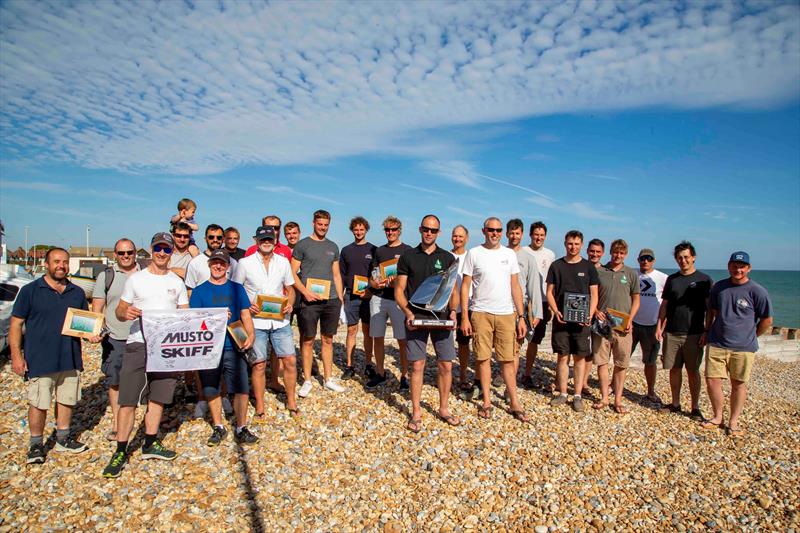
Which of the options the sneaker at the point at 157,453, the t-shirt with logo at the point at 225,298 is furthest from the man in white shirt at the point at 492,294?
the sneaker at the point at 157,453

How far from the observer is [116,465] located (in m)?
4.38

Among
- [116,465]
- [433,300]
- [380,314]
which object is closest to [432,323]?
[433,300]

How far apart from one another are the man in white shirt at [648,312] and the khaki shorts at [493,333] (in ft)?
8.14

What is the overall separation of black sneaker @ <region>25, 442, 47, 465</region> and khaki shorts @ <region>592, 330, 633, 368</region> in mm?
7221

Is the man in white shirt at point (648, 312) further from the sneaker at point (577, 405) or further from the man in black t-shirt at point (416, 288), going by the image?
the man in black t-shirt at point (416, 288)

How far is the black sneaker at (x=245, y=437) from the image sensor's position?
5090 millimetres

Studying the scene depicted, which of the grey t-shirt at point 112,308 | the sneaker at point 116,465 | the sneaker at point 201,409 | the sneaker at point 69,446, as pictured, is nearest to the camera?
the sneaker at point 116,465

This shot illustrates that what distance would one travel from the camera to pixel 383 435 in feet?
18.2

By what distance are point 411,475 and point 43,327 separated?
4163 mm

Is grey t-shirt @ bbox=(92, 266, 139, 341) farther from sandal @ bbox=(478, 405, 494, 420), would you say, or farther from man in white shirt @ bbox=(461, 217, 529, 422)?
sandal @ bbox=(478, 405, 494, 420)

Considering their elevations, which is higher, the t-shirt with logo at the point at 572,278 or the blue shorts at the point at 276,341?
the t-shirt with logo at the point at 572,278

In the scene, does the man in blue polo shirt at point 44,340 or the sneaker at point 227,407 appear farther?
the sneaker at point 227,407

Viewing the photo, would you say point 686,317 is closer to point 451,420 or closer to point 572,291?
point 572,291

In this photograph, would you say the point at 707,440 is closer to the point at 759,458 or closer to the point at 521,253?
the point at 759,458
